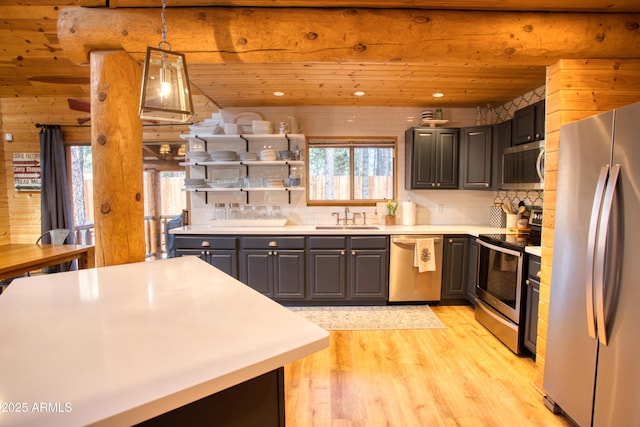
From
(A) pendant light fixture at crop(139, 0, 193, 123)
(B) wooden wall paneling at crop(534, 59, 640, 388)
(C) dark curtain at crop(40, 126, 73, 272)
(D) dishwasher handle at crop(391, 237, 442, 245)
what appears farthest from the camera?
(C) dark curtain at crop(40, 126, 73, 272)

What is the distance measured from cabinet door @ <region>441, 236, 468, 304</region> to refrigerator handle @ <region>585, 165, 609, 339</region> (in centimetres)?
194

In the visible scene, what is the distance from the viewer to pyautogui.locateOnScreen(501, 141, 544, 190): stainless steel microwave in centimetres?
278

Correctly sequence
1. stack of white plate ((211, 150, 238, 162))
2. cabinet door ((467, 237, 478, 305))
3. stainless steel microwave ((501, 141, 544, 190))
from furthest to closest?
stack of white plate ((211, 150, 238, 162)), cabinet door ((467, 237, 478, 305)), stainless steel microwave ((501, 141, 544, 190))

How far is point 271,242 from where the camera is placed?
349 cm

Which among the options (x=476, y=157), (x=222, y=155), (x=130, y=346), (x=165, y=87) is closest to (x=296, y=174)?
(x=222, y=155)

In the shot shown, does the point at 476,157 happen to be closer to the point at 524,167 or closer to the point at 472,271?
the point at 524,167

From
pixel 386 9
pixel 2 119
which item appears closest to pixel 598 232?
pixel 386 9

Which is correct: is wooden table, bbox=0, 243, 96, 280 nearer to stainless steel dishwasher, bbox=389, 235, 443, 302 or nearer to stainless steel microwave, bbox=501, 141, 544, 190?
stainless steel dishwasher, bbox=389, 235, 443, 302

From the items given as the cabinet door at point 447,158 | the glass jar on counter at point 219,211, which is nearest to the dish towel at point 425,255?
the cabinet door at point 447,158

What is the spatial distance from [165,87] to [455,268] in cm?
331

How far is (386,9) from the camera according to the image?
6.29 feet

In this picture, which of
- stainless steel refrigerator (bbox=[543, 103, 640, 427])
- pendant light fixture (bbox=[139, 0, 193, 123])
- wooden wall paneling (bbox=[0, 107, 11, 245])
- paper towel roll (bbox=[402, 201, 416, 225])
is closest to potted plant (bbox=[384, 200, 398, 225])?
paper towel roll (bbox=[402, 201, 416, 225])

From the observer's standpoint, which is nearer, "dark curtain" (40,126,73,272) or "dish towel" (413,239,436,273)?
"dish towel" (413,239,436,273)

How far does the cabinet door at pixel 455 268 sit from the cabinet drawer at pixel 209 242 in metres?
2.38
